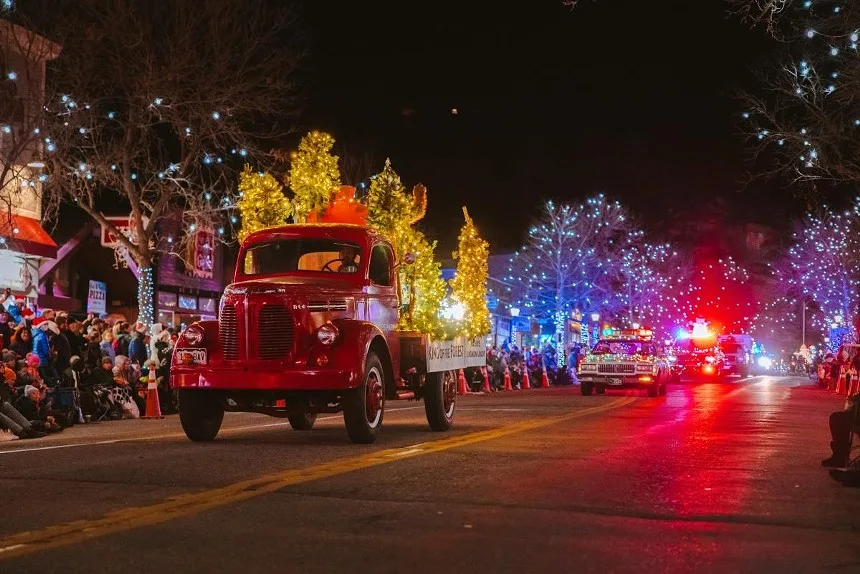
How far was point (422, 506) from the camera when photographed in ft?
25.1

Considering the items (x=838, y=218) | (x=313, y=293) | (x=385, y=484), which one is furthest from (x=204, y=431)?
(x=838, y=218)

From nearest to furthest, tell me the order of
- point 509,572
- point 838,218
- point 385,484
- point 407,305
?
point 509,572 < point 385,484 < point 407,305 < point 838,218

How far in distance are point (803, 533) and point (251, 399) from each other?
24.5 feet

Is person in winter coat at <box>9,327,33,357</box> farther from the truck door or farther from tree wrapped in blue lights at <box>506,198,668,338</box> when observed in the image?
tree wrapped in blue lights at <box>506,198,668,338</box>

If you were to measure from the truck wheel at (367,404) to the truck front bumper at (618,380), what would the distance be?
19.2m

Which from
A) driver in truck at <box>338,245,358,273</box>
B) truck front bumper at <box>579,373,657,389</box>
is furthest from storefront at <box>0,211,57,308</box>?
truck front bumper at <box>579,373,657,389</box>

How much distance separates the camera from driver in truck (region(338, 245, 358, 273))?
1403 cm

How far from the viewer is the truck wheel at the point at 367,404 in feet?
40.9

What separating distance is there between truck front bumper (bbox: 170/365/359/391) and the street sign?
89.9 ft

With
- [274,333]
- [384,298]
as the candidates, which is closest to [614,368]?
[384,298]

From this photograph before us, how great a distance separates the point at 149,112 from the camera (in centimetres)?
2920

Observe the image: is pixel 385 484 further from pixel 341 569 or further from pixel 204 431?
pixel 204 431

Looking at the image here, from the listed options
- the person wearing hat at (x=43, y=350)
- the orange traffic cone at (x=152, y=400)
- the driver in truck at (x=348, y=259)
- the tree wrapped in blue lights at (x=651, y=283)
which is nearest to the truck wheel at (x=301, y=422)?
the driver in truck at (x=348, y=259)

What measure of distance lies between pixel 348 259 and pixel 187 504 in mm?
6919
